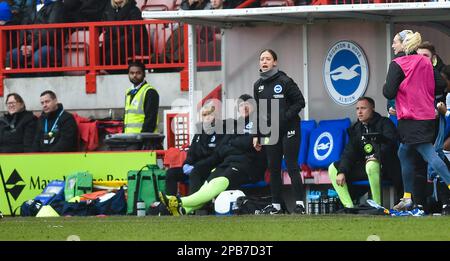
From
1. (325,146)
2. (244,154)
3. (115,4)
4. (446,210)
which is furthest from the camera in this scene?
(115,4)

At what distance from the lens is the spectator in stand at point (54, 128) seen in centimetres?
2125

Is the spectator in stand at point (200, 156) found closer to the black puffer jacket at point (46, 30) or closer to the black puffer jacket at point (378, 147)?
the black puffer jacket at point (378, 147)

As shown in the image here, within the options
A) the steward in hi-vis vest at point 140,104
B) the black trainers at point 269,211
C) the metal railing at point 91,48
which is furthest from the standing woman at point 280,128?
the metal railing at point 91,48

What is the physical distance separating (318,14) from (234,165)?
7.74 ft

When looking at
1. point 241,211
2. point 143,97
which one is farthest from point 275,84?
point 143,97

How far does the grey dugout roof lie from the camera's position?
18594 mm

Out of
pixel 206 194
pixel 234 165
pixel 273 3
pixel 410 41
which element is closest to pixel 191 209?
pixel 206 194

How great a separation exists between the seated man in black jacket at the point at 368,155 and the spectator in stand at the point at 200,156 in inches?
68.2

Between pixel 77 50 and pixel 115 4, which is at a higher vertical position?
pixel 115 4

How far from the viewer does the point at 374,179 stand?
1795 cm

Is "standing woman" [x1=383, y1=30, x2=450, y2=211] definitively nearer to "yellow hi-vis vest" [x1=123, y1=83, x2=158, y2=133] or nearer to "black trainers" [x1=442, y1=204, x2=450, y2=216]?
"black trainers" [x1=442, y1=204, x2=450, y2=216]

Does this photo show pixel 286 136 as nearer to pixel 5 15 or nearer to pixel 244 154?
pixel 244 154

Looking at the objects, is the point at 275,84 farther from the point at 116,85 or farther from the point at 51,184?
the point at 116,85

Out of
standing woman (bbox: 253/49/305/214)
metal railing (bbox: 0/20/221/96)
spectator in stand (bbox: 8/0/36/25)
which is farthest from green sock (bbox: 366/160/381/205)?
spectator in stand (bbox: 8/0/36/25)
